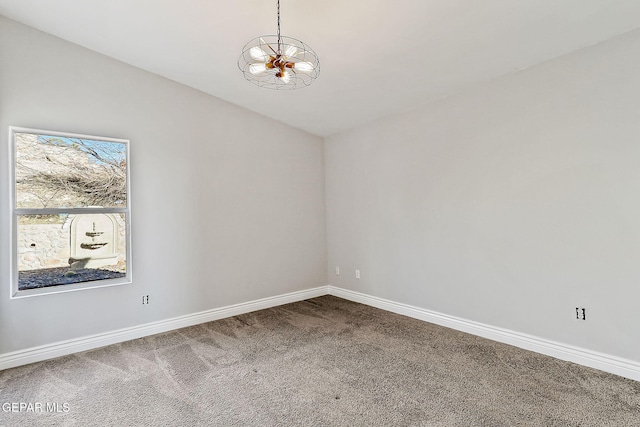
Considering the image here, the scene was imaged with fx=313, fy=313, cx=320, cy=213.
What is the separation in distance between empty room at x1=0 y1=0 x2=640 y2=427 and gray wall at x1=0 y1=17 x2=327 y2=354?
24mm

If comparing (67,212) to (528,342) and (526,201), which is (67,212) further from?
(528,342)

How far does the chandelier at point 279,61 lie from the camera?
233 cm

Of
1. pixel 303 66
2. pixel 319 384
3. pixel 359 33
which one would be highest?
pixel 359 33

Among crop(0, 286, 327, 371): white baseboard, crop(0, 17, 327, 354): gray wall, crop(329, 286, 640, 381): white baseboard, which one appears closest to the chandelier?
crop(0, 17, 327, 354): gray wall

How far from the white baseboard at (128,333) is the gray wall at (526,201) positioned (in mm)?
1675

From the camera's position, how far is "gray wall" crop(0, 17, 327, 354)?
2963mm

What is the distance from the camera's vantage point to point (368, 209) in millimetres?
4477

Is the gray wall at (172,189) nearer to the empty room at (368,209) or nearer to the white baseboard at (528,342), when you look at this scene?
the empty room at (368,209)

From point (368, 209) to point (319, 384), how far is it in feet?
8.40

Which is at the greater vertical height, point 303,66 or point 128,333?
point 303,66

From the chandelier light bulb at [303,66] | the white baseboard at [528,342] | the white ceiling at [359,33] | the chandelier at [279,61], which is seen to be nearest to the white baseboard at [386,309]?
the white baseboard at [528,342]

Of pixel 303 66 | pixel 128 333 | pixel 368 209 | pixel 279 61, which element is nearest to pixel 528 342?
pixel 368 209

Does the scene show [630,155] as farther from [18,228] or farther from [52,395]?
[18,228]

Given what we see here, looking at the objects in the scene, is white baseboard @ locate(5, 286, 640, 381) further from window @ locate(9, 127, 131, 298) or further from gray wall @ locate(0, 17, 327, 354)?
window @ locate(9, 127, 131, 298)
